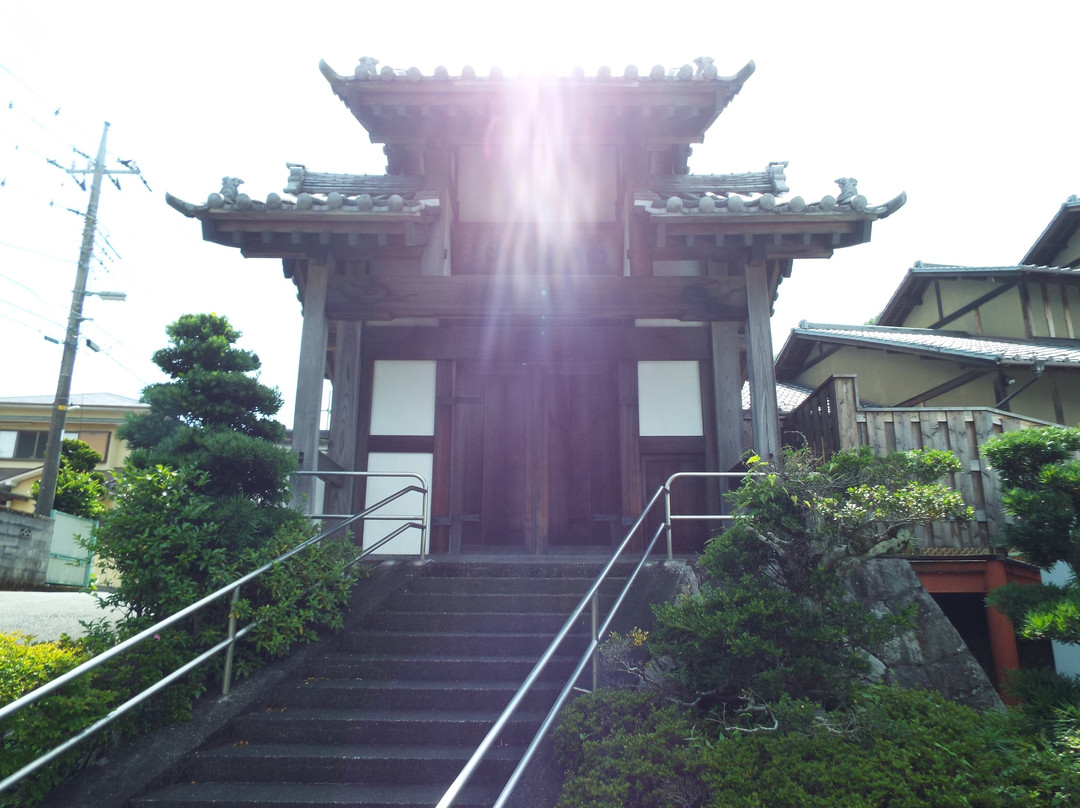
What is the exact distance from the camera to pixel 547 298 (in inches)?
302

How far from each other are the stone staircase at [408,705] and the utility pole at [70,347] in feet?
50.7

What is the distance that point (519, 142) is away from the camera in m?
8.49

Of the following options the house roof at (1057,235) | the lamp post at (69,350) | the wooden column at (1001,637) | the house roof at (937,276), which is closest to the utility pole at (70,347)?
Result: the lamp post at (69,350)

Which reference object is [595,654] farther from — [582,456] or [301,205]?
[301,205]

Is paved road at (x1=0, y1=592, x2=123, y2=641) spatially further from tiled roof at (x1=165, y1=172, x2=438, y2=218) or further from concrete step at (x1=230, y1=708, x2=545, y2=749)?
tiled roof at (x1=165, y1=172, x2=438, y2=218)

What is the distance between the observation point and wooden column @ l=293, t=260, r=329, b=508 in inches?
267

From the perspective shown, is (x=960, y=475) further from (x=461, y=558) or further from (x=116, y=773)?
(x=116, y=773)

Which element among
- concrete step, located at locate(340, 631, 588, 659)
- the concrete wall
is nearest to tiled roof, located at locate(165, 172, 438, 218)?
concrete step, located at locate(340, 631, 588, 659)

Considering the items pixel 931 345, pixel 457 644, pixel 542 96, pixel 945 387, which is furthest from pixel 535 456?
pixel 945 387

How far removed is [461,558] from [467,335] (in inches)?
110

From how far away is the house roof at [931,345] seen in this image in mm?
11945

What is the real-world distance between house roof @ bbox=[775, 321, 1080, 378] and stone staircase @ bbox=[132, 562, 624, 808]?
32.5ft

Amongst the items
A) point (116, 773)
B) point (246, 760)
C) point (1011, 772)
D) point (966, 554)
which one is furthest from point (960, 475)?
point (116, 773)

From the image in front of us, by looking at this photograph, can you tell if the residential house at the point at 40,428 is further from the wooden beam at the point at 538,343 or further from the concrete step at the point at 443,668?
the concrete step at the point at 443,668
